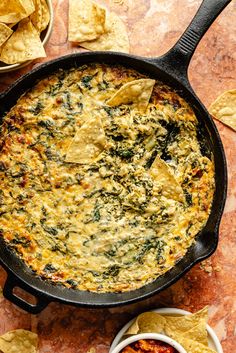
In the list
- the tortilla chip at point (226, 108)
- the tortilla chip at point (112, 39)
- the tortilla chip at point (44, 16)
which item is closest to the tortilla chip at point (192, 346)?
the tortilla chip at point (226, 108)

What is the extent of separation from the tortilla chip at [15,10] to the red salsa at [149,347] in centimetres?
152

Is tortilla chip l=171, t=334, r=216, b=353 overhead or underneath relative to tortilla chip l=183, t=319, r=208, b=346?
underneath

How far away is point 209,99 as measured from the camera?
3.19 metres

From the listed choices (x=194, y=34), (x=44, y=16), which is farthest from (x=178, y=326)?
(x=44, y=16)

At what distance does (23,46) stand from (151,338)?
140 cm

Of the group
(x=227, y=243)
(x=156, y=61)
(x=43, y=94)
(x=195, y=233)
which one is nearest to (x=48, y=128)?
(x=43, y=94)

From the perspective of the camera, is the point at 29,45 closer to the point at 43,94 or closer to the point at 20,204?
the point at 43,94

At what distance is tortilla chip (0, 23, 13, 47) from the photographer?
9.23ft

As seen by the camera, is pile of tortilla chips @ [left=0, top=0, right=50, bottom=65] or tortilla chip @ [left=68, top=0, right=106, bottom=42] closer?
pile of tortilla chips @ [left=0, top=0, right=50, bottom=65]

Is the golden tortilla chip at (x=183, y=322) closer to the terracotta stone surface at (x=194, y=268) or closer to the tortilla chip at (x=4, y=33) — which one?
the terracotta stone surface at (x=194, y=268)

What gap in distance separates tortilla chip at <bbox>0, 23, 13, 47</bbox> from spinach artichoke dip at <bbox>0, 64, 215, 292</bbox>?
25 cm

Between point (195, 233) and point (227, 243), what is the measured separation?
0.30 meters

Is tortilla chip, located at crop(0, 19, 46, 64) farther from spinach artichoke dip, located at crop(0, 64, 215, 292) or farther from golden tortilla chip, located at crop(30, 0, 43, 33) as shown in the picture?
spinach artichoke dip, located at crop(0, 64, 215, 292)

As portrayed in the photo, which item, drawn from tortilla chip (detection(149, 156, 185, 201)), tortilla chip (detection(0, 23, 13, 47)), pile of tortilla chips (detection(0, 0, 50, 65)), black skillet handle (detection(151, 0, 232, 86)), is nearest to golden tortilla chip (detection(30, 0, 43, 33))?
pile of tortilla chips (detection(0, 0, 50, 65))
